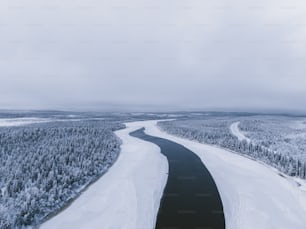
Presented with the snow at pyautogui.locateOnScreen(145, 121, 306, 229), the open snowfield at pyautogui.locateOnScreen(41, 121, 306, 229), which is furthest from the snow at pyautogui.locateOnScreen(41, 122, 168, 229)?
the snow at pyautogui.locateOnScreen(145, 121, 306, 229)

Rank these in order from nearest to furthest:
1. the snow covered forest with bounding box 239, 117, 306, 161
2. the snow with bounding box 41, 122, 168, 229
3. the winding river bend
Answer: the snow with bounding box 41, 122, 168, 229, the winding river bend, the snow covered forest with bounding box 239, 117, 306, 161

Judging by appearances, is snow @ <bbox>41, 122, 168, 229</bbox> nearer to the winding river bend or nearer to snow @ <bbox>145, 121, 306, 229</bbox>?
the winding river bend

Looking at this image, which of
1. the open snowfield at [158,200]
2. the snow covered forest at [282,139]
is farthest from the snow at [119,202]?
the snow covered forest at [282,139]

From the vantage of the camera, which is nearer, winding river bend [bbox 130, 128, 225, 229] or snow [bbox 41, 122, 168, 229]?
snow [bbox 41, 122, 168, 229]

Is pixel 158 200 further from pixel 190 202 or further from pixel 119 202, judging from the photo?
pixel 119 202

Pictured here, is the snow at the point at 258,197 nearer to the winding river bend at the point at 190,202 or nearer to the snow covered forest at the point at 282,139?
the winding river bend at the point at 190,202

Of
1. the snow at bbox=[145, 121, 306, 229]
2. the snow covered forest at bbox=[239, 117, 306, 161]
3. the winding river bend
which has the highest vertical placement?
the snow at bbox=[145, 121, 306, 229]

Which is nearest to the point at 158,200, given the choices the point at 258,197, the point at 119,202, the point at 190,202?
the point at 190,202
